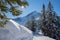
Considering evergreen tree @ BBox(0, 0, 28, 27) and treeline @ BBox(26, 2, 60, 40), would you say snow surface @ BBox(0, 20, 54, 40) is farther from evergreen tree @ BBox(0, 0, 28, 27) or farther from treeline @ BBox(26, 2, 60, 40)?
treeline @ BBox(26, 2, 60, 40)

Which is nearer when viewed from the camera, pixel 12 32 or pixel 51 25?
pixel 12 32

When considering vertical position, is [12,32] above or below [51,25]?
below

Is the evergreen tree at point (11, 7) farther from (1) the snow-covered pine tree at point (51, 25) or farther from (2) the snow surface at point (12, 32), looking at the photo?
(1) the snow-covered pine tree at point (51, 25)

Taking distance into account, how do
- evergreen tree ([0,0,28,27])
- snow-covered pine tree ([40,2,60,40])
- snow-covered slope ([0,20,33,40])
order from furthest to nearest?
snow-covered pine tree ([40,2,60,40]) → snow-covered slope ([0,20,33,40]) → evergreen tree ([0,0,28,27])

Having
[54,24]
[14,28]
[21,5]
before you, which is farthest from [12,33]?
[54,24]

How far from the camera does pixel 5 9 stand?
8703mm

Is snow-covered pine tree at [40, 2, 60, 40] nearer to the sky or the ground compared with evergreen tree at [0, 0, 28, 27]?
nearer to the sky

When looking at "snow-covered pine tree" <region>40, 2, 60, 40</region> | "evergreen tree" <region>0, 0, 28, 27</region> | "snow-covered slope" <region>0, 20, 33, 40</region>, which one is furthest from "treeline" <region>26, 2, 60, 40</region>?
"evergreen tree" <region>0, 0, 28, 27</region>

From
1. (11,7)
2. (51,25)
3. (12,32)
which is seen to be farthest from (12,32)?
(51,25)

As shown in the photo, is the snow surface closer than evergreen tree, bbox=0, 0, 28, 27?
No

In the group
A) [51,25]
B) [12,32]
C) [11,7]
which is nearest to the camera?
[11,7]

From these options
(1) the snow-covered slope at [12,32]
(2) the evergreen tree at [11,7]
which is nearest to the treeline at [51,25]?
(1) the snow-covered slope at [12,32]

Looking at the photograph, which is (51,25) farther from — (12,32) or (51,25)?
(12,32)

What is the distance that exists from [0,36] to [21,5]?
6.42 meters
